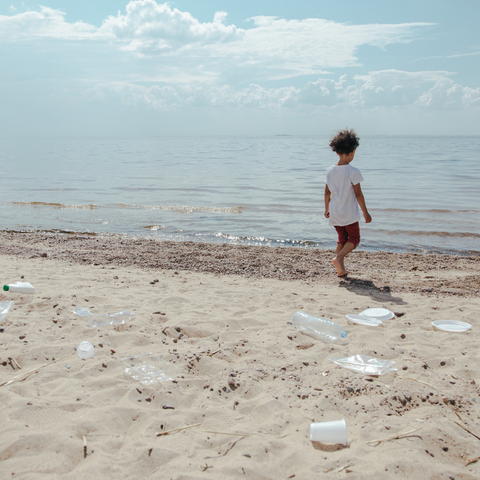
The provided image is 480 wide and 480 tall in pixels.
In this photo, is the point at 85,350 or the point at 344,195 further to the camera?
the point at 344,195

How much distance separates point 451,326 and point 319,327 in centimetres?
126

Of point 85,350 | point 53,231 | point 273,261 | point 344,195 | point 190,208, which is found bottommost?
point 53,231

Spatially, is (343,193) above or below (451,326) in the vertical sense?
above

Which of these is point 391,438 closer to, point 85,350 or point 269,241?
point 85,350

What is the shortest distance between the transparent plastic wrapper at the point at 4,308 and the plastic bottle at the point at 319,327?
2.75m

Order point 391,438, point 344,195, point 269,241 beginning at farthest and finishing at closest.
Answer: point 269,241
point 344,195
point 391,438

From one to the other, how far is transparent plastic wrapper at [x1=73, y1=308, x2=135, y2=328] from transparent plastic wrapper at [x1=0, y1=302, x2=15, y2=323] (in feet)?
1.99

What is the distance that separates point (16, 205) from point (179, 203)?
5.51 metres

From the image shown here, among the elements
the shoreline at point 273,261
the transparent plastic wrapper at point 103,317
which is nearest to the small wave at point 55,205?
the shoreline at point 273,261

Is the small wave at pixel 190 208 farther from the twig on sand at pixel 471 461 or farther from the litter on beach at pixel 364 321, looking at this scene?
the twig on sand at pixel 471 461

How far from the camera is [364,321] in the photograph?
13.1 feet

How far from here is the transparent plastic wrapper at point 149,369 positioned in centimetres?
283

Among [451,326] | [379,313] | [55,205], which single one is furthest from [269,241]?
[55,205]

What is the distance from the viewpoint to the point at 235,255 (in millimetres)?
7215
